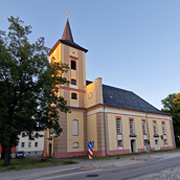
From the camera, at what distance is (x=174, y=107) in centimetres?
4122

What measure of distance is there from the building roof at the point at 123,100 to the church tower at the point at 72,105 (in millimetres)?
3751

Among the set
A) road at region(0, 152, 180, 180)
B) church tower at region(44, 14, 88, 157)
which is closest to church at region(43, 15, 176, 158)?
church tower at region(44, 14, 88, 157)

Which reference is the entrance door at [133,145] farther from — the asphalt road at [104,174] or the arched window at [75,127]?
the asphalt road at [104,174]

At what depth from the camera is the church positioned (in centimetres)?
2531

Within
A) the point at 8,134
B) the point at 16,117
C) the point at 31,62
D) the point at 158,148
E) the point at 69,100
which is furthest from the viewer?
the point at 158,148

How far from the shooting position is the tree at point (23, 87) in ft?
51.0

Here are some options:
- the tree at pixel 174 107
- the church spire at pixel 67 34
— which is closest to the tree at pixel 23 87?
the church spire at pixel 67 34

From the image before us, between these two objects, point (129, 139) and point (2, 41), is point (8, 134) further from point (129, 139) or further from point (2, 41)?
point (129, 139)

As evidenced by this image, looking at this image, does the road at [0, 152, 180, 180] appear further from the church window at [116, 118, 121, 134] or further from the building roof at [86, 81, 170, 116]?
the building roof at [86, 81, 170, 116]

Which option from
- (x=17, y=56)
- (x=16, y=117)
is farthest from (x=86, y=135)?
(x=17, y=56)

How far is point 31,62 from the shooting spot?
17.4 m

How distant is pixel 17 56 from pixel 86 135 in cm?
1592

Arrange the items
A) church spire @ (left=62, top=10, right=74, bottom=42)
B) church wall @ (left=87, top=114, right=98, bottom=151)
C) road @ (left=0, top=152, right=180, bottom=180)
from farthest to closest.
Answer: church spire @ (left=62, top=10, right=74, bottom=42) < church wall @ (left=87, top=114, right=98, bottom=151) < road @ (left=0, top=152, right=180, bottom=180)

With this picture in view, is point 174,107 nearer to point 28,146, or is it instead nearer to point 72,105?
point 72,105
